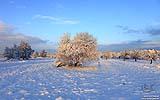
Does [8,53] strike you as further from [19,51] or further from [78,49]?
[78,49]

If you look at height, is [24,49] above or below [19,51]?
above

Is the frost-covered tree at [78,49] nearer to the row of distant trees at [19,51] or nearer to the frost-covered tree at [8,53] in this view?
the row of distant trees at [19,51]

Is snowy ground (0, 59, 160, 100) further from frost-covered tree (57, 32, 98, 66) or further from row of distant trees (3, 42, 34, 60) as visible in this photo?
row of distant trees (3, 42, 34, 60)

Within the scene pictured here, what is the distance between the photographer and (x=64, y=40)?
61250 millimetres

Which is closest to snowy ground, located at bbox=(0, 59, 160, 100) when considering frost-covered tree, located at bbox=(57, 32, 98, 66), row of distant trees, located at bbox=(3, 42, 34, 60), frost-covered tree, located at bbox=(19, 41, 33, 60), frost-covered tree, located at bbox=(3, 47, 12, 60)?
frost-covered tree, located at bbox=(57, 32, 98, 66)

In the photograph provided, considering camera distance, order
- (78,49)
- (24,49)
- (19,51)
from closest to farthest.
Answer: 1. (78,49)
2. (24,49)
3. (19,51)

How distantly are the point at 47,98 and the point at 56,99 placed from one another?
717mm

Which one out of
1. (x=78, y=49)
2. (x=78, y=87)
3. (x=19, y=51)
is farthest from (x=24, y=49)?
(x=78, y=87)

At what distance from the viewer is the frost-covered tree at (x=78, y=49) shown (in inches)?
2258

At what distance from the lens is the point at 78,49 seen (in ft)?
188

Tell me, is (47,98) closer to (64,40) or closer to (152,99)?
(152,99)

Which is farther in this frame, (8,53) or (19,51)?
(8,53)

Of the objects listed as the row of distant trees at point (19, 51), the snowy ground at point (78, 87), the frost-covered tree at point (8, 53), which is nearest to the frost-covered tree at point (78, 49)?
the snowy ground at point (78, 87)

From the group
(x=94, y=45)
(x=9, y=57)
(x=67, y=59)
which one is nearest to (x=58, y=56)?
(x=67, y=59)
